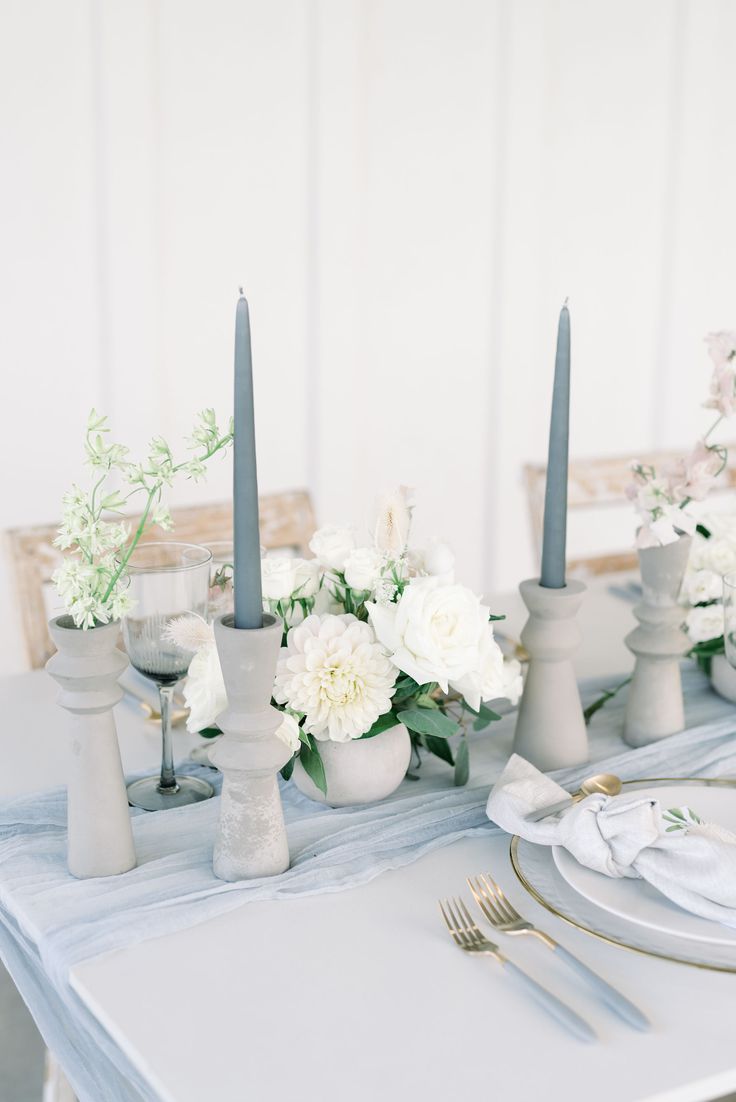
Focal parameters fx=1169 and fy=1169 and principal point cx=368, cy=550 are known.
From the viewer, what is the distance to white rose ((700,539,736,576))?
128 centimetres

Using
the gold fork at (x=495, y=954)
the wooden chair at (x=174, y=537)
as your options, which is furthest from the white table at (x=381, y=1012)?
the wooden chair at (x=174, y=537)

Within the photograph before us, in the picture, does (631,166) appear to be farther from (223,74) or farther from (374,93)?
(223,74)

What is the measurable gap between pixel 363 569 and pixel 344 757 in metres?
0.16

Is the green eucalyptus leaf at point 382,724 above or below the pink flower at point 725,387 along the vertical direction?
below

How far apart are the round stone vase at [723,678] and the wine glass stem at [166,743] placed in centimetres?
60

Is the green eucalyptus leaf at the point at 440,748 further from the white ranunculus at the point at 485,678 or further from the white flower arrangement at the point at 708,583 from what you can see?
the white flower arrangement at the point at 708,583

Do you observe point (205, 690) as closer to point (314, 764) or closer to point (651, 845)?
point (314, 764)

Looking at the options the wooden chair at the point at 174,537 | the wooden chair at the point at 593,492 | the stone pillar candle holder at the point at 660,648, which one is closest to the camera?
the stone pillar candle holder at the point at 660,648

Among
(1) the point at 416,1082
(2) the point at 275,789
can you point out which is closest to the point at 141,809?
(2) the point at 275,789

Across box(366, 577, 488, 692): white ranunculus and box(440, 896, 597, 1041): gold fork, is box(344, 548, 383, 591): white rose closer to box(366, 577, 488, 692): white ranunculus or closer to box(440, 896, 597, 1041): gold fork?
box(366, 577, 488, 692): white ranunculus

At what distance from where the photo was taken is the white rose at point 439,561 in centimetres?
99

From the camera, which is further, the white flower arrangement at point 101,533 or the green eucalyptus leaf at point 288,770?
the green eucalyptus leaf at point 288,770

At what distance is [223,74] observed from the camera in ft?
8.27

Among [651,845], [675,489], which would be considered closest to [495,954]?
[651,845]
